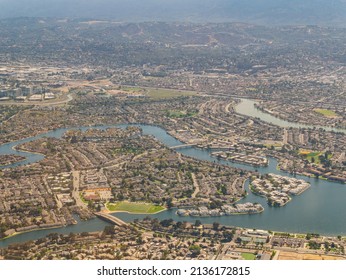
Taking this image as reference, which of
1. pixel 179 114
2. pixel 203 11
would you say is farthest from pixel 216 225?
pixel 203 11

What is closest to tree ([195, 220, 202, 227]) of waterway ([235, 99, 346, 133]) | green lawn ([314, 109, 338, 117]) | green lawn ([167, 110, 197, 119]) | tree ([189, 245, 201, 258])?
tree ([189, 245, 201, 258])

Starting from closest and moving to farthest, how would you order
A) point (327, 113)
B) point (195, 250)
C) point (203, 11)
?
point (195, 250)
point (327, 113)
point (203, 11)

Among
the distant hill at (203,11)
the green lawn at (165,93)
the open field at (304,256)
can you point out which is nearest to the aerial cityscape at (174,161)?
the open field at (304,256)

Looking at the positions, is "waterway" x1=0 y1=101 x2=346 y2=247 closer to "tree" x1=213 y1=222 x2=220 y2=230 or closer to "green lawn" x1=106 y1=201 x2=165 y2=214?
"green lawn" x1=106 y1=201 x2=165 y2=214

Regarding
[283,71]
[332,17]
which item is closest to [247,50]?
[283,71]

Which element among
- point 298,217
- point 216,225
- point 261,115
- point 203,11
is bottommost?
point 261,115

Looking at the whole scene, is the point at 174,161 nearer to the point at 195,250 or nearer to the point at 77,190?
the point at 77,190
